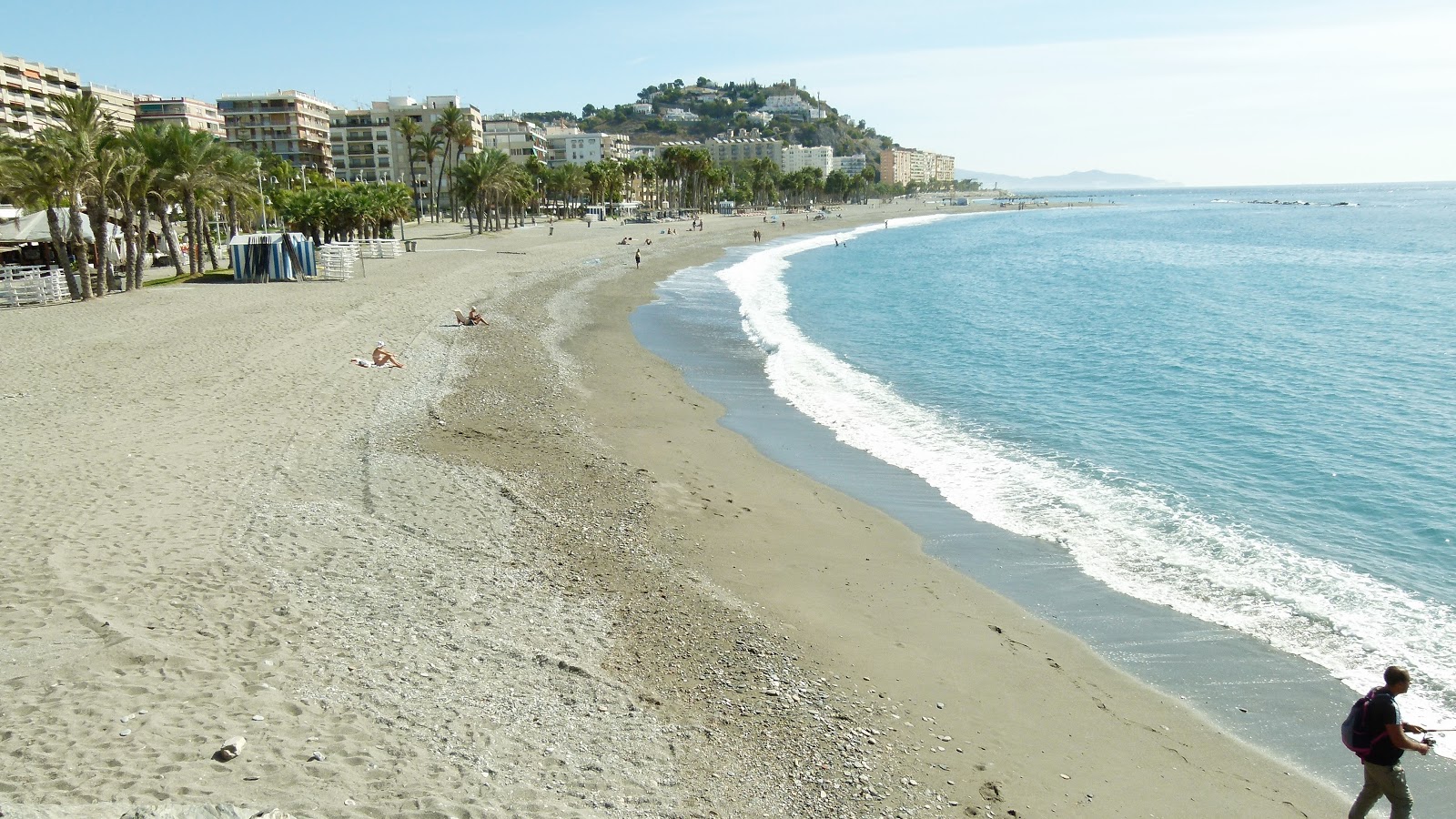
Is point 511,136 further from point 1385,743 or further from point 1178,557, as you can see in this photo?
point 1385,743

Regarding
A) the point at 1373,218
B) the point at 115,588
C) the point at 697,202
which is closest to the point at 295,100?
the point at 697,202

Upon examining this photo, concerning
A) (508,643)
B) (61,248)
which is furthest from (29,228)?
(508,643)

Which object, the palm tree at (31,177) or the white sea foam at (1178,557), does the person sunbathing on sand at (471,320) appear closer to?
the white sea foam at (1178,557)

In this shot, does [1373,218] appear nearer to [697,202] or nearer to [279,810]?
→ [697,202]

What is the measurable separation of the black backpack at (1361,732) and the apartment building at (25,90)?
334 feet

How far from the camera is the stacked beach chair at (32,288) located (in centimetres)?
2944

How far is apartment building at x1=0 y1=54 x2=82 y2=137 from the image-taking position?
8344 centimetres

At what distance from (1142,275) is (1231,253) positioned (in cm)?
2090

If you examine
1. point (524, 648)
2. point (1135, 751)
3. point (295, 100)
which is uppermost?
point (295, 100)

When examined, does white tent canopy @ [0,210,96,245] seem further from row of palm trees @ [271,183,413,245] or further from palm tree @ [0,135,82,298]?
row of palm trees @ [271,183,413,245]

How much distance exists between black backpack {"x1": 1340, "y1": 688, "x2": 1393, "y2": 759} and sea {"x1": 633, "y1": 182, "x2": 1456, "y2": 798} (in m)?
1.55

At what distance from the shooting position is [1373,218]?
12562 centimetres

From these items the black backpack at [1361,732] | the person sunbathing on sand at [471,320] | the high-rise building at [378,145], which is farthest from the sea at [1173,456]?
the high-rise building at [378,145]

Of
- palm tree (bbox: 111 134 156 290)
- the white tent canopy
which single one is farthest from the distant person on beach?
the white tent canopy
